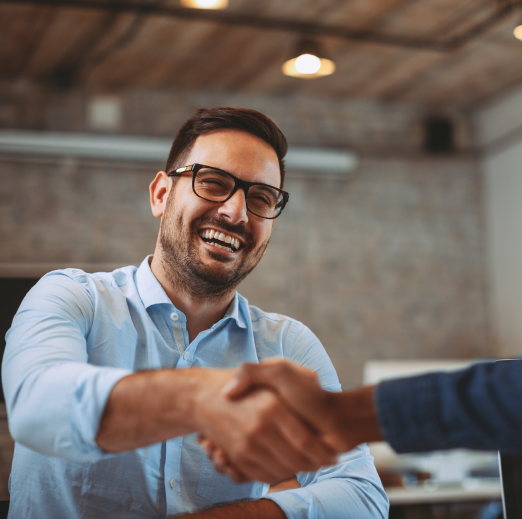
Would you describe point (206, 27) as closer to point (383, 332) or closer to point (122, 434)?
point (383, 332)

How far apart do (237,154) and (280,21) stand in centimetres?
298

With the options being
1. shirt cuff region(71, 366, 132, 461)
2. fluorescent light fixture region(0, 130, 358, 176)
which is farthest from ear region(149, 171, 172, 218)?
fluorescent light fixture region(0, 130, 358, 176)

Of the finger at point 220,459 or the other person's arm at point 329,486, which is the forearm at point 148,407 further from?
the other person's arm at point 329,486

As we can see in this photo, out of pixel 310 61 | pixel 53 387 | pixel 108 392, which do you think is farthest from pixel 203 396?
pixel 310 61

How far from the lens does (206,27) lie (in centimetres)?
432

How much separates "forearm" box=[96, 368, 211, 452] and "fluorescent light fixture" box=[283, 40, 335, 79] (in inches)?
137

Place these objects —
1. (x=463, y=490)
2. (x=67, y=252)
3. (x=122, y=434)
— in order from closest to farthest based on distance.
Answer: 1. (x=122, y=434)
2. (x=463, y=490)
3. (x=67, y=252)

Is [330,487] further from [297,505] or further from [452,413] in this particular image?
[452,413]

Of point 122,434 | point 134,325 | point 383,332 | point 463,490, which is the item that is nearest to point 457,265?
point 383,332

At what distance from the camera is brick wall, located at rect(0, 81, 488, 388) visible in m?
5.14

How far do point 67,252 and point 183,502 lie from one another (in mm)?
4112

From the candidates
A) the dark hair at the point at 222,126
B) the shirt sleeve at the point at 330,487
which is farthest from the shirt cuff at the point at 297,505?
the dark hair at the point at 222,126

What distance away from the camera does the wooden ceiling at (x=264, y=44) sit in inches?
161

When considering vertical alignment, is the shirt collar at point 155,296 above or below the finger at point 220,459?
above
